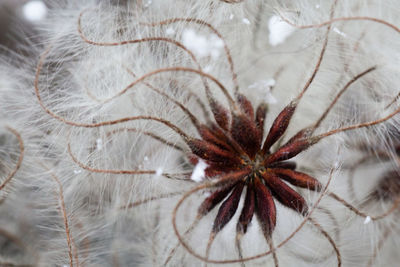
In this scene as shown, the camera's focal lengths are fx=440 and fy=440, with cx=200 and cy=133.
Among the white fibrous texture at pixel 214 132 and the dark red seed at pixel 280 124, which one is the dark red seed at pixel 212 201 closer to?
the white fibrous texture at pixel 214 132

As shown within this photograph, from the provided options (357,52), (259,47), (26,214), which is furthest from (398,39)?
(26,214)

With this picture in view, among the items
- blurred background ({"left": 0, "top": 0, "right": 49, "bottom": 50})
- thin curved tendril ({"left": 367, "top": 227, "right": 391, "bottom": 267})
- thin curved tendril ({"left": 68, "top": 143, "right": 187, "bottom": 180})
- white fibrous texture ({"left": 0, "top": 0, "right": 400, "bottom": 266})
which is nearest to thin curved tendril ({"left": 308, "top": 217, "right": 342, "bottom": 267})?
white fibrous texture ({"left": 0, "top": 0, "right": 400, "bottom": 266})

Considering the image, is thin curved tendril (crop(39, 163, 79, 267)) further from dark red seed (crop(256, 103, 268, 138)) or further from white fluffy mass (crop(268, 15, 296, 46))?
white fluffy mass (crop(268, 15, 296, 46))

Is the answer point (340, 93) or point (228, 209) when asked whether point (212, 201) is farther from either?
point (340, 93)

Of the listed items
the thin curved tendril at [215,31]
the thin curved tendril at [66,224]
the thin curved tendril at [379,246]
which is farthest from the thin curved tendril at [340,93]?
the thin curved tendril at [66,224]

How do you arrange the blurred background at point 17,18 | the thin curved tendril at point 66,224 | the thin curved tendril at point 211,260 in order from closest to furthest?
the thin curved tendril at point 211,260
the thin curved tendril at point 66,224
the blurred background at point 17,18
